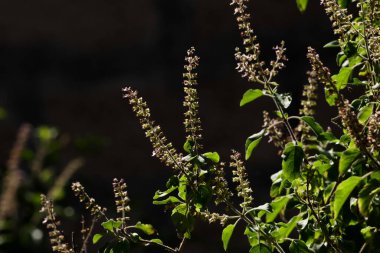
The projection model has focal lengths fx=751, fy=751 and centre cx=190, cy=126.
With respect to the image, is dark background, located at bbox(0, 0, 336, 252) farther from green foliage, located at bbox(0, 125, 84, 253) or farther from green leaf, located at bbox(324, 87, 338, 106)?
green leaf, located at bbox(324, 87, 338, 106)

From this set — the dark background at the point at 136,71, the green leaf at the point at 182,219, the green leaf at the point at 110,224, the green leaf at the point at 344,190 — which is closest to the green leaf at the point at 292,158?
the green leaf at the point at 344,190

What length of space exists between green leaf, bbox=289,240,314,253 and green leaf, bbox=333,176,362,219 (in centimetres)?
19

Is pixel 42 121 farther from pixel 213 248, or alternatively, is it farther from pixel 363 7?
pixel 363 7

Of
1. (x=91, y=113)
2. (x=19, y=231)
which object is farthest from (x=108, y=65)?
(x=19, y=231)

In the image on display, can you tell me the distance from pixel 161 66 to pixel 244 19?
2.13 meters

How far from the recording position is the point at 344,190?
4.40ft

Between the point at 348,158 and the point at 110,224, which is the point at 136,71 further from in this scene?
the point at 348,158

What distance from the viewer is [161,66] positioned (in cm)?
362

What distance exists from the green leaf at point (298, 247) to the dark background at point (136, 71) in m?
1.94

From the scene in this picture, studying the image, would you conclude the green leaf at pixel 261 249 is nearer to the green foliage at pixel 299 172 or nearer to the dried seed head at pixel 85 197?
the green foliage at pixel 299 172

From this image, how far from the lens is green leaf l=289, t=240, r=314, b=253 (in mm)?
1517

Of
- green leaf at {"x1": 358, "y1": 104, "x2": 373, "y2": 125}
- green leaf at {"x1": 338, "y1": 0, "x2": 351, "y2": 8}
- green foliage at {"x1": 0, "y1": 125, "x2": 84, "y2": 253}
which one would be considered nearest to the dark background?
green foliage at {"x1": 0, "y1": 125, "x2": 84, "y2": 253}

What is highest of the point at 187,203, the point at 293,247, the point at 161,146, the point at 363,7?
the point at 363,7

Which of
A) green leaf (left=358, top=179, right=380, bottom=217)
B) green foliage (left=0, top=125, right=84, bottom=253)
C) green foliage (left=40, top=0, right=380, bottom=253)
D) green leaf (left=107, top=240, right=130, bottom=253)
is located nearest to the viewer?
green leaf (left=358, top=179, right=380, bottom=217)
